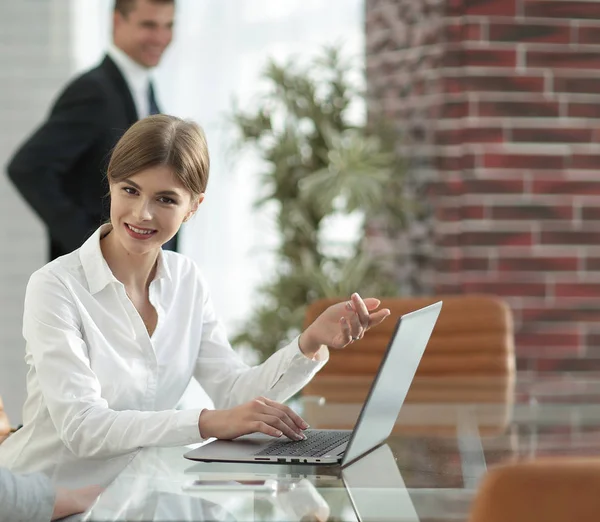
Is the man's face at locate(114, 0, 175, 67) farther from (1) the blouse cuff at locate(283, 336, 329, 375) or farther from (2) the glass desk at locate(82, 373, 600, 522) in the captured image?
(1) the blouse cuff at locate(283, 336, 329, 375)

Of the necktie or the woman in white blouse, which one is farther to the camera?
the necktie

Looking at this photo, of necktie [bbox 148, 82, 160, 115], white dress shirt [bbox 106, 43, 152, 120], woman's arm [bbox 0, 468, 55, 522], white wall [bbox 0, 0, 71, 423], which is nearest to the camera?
woman's arm [bbox 0, 468, 55, 522]

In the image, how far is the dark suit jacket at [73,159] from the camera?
2.95 m

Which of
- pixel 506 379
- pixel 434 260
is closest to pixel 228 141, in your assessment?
pixel 434 260

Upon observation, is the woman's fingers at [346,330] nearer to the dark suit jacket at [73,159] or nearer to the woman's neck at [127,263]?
the woman's neck at [127,263]

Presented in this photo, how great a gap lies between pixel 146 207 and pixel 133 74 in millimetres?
1456

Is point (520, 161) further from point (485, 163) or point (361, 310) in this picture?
point (361, 310)

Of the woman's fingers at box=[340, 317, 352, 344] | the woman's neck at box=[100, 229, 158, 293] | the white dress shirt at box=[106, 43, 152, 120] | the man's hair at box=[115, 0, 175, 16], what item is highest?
the man's hair at box=[115, 0, 175, 16]

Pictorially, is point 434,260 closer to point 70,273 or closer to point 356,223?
point 356,223

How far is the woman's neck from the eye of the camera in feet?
6.16

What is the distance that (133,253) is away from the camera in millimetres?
1877

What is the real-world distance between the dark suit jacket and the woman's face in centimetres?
113

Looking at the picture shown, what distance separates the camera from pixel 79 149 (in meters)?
2.96

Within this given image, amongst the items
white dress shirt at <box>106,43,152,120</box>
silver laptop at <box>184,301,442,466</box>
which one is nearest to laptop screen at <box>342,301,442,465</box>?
silver laptop at <box>184,301,442,466</box>
